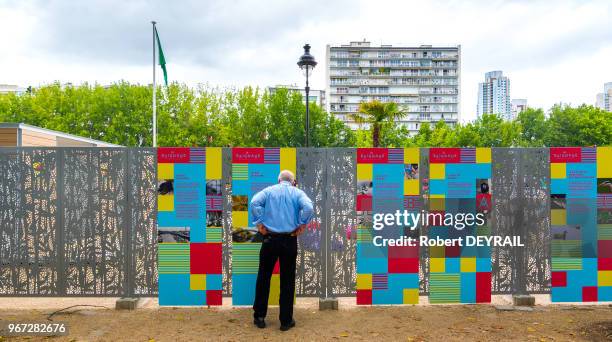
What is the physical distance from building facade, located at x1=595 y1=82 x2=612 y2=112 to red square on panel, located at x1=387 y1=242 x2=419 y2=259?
388ft

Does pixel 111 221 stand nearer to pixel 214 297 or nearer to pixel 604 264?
pixel 214 297

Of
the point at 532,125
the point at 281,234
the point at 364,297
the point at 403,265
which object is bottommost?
the point at 364,297

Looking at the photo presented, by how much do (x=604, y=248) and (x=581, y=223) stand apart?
0.46m

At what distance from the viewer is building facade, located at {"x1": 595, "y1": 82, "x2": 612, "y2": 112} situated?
10365cm

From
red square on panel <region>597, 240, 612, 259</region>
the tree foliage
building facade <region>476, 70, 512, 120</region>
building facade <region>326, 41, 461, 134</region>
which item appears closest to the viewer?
red square on panel <region>597, 240, 612, 259</region>

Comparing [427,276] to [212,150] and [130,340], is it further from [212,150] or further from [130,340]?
[130,340]

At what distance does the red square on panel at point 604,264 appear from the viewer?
5.96 metres

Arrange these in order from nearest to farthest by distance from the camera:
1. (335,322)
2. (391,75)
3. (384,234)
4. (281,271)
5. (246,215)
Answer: (281,271) → (335,322) → (246,215) → (384,234) → (391,75)

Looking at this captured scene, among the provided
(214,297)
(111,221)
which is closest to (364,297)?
(214,297)

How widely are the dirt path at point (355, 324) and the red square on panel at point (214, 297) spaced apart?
10 cm

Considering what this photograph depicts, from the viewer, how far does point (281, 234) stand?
507cm

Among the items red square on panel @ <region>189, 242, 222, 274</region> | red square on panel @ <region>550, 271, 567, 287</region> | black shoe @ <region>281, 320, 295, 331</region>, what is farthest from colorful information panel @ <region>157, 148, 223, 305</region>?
red square on panel @ <region>550, 271, 567, 287</region>

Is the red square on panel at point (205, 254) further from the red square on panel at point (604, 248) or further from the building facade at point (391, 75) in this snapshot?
the building facade at point (391, 75)

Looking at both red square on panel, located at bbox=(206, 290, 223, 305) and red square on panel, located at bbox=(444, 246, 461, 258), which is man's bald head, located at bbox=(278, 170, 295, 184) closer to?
red square on panel, located at bbox=(206, 290, 223, 305)
